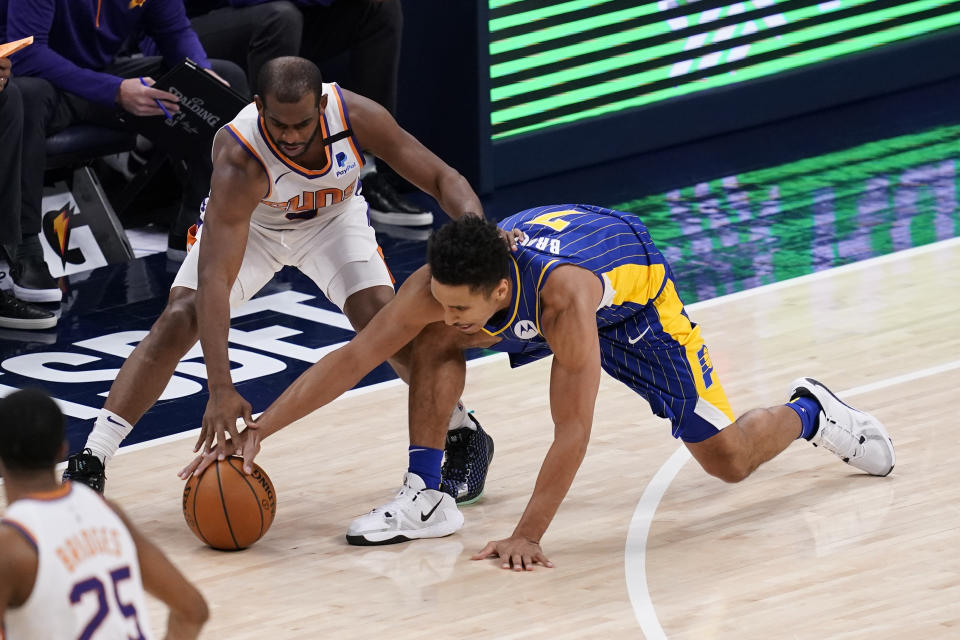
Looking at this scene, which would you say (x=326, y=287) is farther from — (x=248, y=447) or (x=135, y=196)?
(x=135, y=196)

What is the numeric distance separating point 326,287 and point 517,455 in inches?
37.2

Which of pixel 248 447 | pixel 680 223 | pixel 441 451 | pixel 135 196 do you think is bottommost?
pixel 680 223

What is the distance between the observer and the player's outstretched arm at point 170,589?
3.00 meters

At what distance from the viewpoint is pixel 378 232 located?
29.3ft

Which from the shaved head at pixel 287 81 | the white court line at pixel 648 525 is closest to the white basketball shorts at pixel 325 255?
the shaved head at pixel 287 81

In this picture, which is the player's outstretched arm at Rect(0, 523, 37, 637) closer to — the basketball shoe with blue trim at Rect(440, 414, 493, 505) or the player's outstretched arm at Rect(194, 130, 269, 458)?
the player's outstretched arm at Rect(194, 130, 269, 458)

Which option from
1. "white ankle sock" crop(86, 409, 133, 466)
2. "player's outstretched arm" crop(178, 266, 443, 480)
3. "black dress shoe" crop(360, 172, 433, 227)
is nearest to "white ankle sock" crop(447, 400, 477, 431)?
"player's outstretched arm" crop(178, 266, 443, 480)

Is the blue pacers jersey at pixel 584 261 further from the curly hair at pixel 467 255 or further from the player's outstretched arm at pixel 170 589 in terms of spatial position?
the player's outstretched arm at pixel 170 589

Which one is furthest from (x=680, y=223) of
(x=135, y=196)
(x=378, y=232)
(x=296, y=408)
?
(x=296, y=408)

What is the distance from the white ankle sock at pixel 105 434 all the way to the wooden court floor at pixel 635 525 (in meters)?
0.22

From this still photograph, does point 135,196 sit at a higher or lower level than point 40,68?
lower

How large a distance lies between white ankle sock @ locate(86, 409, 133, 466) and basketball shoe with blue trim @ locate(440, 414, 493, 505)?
43.8 inches

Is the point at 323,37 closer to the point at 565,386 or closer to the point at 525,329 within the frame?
the point at 525,329

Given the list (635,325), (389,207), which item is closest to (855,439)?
(635,325)
